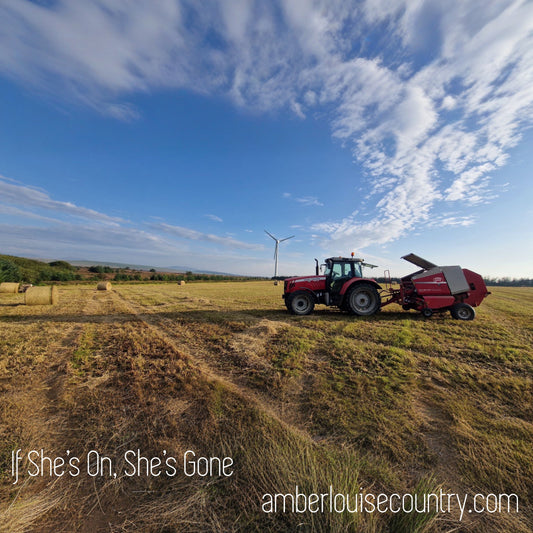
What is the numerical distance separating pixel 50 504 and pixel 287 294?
9177mm

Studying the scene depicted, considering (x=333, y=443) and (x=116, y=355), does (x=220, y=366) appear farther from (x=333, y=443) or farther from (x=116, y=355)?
(x=333, y=443)

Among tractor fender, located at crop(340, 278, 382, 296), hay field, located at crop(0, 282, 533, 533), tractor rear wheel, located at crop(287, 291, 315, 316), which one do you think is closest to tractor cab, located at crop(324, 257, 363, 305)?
tractor fender, located at crop(340, 278, 382, 296)

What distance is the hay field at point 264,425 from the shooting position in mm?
1917

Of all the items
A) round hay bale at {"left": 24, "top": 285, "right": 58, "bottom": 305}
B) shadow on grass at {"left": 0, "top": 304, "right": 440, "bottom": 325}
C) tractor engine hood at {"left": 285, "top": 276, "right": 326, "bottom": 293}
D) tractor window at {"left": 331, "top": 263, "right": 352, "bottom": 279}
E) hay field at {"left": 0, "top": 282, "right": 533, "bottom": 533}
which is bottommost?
hay field at {"left": 0, "top": 282, "right": 533, "bottom": 533}

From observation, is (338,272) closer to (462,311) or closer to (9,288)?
(462,311)

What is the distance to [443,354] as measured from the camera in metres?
5.54

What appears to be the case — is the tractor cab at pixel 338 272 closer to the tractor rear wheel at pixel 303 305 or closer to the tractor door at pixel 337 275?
the tractor door at pixel 337 275

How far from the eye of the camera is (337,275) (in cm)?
1058

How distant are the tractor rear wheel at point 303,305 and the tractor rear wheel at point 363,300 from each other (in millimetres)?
1510

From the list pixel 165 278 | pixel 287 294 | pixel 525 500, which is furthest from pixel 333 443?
pixel 165 278

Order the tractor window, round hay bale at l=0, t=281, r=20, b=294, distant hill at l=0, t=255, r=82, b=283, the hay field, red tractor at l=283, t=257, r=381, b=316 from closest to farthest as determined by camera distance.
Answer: the hay field → red tractor at l=283, t=257, r=381, b=316 → the tractor window → round hay bale at l=0, t=281, r=20, b=294 → distant hill at l=0, t=255, r=82, b=283

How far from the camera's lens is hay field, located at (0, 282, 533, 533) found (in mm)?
1917

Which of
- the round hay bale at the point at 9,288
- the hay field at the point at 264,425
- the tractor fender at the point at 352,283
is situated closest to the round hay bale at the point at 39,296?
the round hay bale at the point at 9,288

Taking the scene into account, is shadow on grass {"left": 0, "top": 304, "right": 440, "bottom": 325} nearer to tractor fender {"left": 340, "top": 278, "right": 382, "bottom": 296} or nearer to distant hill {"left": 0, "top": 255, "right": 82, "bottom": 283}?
tractor fender {"left": 340, "top": 278, "right": 382, "bottom": 296}
